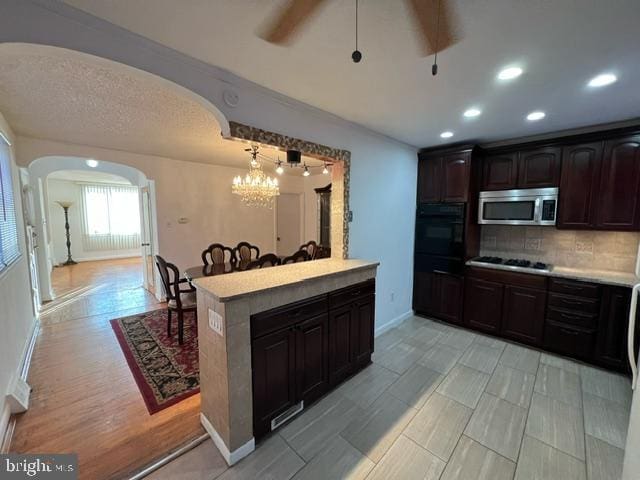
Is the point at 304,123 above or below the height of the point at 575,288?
above

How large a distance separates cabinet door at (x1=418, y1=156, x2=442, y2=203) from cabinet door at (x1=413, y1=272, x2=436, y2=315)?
3.63 feet

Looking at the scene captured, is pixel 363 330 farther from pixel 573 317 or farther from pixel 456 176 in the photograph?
pixel 456 176

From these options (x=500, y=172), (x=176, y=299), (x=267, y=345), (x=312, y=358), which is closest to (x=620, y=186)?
(x=500, y=172)

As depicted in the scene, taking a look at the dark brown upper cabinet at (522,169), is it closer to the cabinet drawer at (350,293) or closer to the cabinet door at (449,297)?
the cabinet door at (449,297)

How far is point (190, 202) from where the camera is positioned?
4.75 metres

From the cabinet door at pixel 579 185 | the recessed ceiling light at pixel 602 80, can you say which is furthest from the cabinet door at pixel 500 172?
the recessed ceiling light at pixel 602 80

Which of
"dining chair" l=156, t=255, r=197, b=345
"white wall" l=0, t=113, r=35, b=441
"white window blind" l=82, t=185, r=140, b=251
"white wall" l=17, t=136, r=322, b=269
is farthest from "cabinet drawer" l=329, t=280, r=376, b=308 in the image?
"white window blind" l=82, t=185, r=140, b=251

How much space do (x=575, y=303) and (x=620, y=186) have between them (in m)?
1.25

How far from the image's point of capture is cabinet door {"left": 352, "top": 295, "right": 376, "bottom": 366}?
2.43 m

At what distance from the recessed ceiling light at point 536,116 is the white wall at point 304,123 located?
1.32m

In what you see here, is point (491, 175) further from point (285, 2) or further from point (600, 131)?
point (285, 2)

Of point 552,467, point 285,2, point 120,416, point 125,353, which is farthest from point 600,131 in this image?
point 125,353

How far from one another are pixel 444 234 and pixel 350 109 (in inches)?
84.9

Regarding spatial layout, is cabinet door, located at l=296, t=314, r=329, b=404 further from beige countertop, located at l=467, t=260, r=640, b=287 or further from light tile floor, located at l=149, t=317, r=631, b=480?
beige countertop, located at l=467, t=260, r=640, b=287
